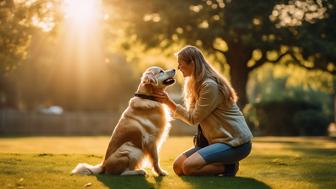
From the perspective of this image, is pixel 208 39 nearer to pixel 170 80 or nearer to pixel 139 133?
pixel 170 80

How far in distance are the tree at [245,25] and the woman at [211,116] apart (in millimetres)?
16661

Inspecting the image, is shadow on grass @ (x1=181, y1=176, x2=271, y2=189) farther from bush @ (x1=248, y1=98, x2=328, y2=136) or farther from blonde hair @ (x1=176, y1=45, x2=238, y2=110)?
bush @ (x1=248, y1=98, x2=328, y2=136)

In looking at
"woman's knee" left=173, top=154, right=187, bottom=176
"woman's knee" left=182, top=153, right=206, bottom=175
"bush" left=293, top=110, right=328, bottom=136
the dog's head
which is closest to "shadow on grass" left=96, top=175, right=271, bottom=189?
"woman's knee" left=182, top=153, right=206, bottom=175

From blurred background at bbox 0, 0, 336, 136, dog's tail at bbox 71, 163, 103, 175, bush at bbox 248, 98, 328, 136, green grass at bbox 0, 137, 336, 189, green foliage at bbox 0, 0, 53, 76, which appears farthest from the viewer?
bush at bbox 248, 98, 328, 136

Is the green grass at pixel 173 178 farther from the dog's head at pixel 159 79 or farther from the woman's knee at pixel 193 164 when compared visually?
the dog's head at pixel 159 79

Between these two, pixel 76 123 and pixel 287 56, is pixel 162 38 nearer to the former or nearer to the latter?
pixel 287 56

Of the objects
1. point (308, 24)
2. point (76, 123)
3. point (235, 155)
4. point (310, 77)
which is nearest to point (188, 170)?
point (235, 155)

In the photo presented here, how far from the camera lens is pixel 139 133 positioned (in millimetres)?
8969

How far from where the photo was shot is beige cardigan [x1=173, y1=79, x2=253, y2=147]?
8984 millimetres

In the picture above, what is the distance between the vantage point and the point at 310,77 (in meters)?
37.2

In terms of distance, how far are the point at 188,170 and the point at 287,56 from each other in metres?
24.1

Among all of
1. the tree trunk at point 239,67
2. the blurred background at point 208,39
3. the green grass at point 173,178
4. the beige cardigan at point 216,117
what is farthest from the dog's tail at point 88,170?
the tree trunk at point 239,67

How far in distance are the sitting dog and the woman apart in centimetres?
20

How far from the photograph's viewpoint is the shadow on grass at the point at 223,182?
27.3ft
